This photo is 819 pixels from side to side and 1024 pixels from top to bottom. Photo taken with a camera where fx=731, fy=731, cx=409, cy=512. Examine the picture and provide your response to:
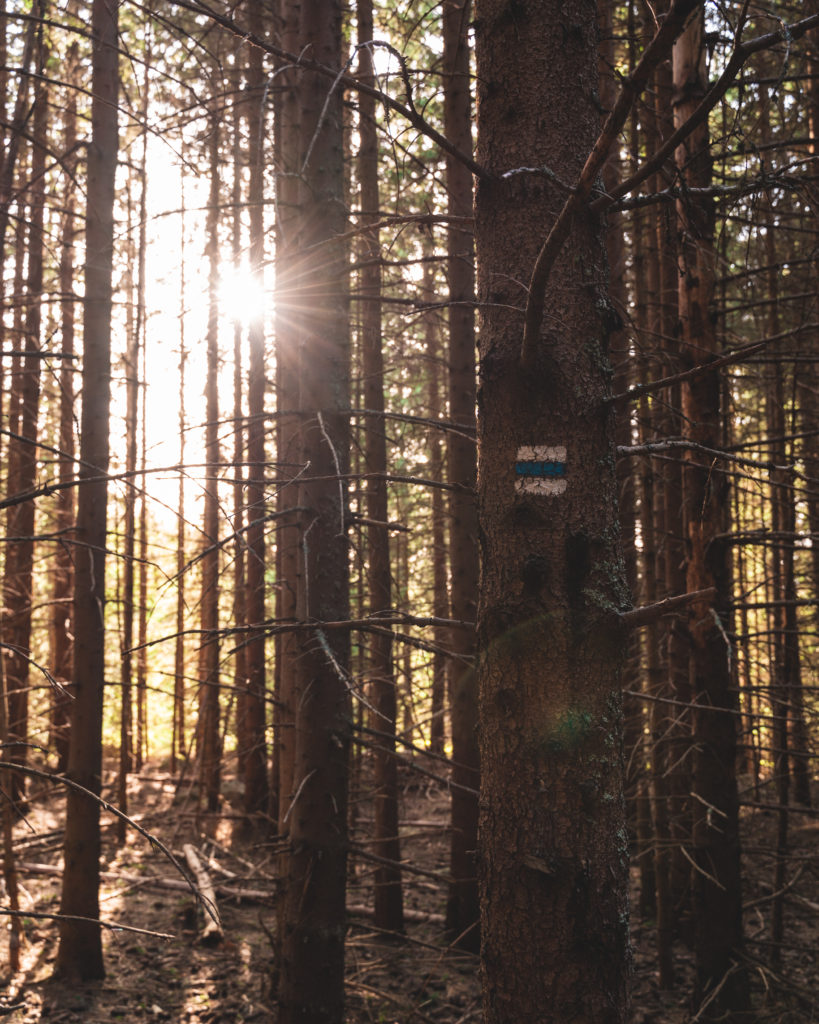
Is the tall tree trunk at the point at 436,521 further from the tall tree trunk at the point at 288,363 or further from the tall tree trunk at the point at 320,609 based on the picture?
the tall tree trunk at the point at 320,609

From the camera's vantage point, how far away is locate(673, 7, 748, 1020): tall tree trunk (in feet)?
16.1

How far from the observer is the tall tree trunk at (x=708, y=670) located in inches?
193

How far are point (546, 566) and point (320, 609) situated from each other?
262cm

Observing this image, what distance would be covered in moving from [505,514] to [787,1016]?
549cm

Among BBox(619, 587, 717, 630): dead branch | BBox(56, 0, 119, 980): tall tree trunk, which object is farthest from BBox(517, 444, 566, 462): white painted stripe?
BBox(56, 0, 119, 980): tall tree trunk

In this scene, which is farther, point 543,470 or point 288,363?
point 288,363

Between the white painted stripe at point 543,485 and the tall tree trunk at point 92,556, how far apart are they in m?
5.22

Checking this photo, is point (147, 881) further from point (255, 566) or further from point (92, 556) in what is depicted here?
point (92, 556)

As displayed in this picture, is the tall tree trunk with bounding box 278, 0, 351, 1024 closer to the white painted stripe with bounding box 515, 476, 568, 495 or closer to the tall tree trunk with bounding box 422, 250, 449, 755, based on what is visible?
the white painted stripe with bounding box 515, 476, 568, 495

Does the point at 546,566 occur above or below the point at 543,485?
below

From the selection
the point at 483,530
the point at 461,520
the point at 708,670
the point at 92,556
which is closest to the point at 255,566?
the point at 461,520

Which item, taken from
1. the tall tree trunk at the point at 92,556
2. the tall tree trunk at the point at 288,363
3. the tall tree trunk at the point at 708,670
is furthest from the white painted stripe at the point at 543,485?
the tall tree trunk at the point at 92,556

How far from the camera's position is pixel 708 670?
502cm

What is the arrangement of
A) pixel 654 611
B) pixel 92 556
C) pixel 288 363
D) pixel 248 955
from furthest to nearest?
pixel 248 955, pixel 92 556, pixel 288 363, pixel 654 611
